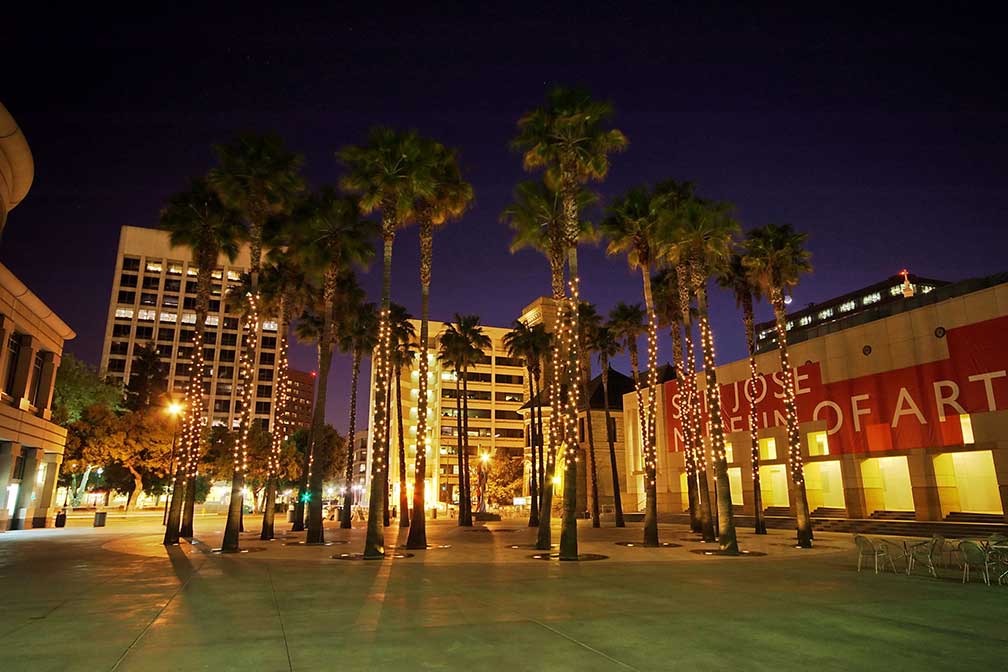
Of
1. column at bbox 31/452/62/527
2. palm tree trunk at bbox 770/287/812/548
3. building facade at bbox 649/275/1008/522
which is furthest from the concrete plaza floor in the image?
column at bbox 31/452/62/527

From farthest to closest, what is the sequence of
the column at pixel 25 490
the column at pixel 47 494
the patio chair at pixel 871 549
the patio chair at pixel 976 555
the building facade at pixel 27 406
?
the column at pixel 47 494
the column at pixel 25 490
the building facade at pixel 27 406
the patio chair at pixel 871 549
the patio chair at pixel 976 555

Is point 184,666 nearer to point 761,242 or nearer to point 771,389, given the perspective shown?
point 761,242

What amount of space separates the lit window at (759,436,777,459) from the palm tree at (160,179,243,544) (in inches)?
1574

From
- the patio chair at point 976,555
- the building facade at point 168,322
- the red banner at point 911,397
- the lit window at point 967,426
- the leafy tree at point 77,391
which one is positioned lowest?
the patio chair at point 976,555

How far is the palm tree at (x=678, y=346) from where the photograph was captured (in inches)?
1364

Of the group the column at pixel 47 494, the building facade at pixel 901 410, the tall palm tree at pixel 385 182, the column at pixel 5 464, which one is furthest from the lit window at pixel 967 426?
the column at pixel 47 494

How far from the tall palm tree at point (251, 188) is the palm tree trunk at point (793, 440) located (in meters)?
24.7

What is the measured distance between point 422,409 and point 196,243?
13.7 metres

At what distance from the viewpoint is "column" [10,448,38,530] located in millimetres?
40562

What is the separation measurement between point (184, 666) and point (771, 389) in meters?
46.1

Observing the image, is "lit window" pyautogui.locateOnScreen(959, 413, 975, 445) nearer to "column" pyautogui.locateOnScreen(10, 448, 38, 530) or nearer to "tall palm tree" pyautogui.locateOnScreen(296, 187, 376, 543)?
"tall palm tree" pyautogui.locateOnScreen(296, 187, 376, 543)

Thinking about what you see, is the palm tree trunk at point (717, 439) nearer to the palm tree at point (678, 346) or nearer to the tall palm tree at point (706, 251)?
the tall palm tree at point (706, 251)

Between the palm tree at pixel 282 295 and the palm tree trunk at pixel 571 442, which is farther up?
the palm tree at pixel 282 295

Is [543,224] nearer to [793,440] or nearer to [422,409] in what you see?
[422,409]
